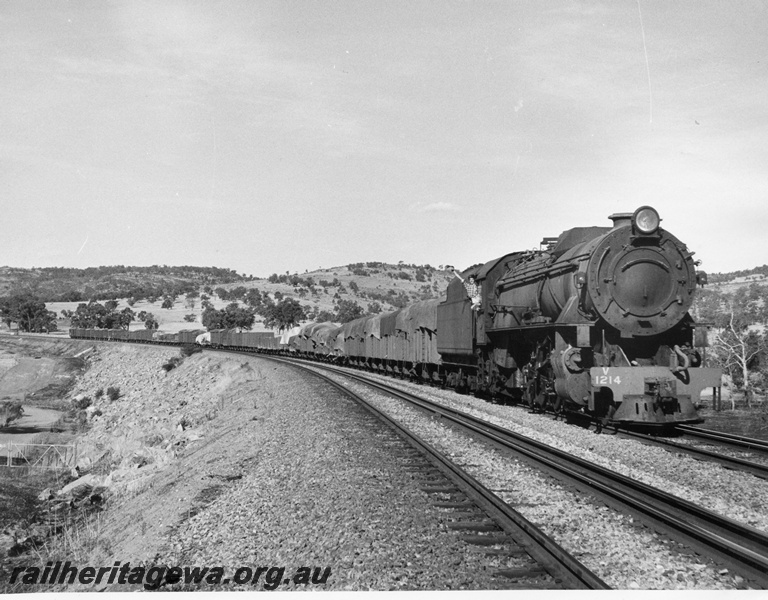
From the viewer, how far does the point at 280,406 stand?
67.9ft

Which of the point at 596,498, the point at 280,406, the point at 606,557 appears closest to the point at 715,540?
the point at 606,557

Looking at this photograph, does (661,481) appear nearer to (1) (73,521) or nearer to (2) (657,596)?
(2) (657,596)

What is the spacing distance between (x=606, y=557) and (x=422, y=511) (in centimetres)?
227

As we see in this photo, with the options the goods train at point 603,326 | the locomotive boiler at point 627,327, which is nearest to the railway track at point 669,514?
the locomotive boiler at point 627,327

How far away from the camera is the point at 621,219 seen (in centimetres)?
1388

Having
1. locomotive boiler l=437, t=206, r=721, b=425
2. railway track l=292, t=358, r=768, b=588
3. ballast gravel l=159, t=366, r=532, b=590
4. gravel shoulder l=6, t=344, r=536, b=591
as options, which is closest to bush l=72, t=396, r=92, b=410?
gravel shoulder l=6, t=344, r=536, b=591

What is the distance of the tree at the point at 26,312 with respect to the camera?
378 ft

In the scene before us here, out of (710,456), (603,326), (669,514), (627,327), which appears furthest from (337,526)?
(627,327)

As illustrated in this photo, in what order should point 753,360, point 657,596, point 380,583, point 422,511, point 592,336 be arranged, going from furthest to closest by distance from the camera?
1. point 753,360
2. point 592,336
3. point 422,511
4. point 380,583
5. point 657,596

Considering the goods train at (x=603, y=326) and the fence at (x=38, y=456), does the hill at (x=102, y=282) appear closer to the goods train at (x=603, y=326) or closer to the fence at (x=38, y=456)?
the fence at (x=38, y=456)

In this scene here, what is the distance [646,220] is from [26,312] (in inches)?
4898

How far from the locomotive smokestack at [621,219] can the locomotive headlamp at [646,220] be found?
0.42m

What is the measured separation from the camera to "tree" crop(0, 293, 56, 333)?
11521 cm

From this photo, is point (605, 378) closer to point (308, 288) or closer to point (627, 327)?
point (627, 327)
